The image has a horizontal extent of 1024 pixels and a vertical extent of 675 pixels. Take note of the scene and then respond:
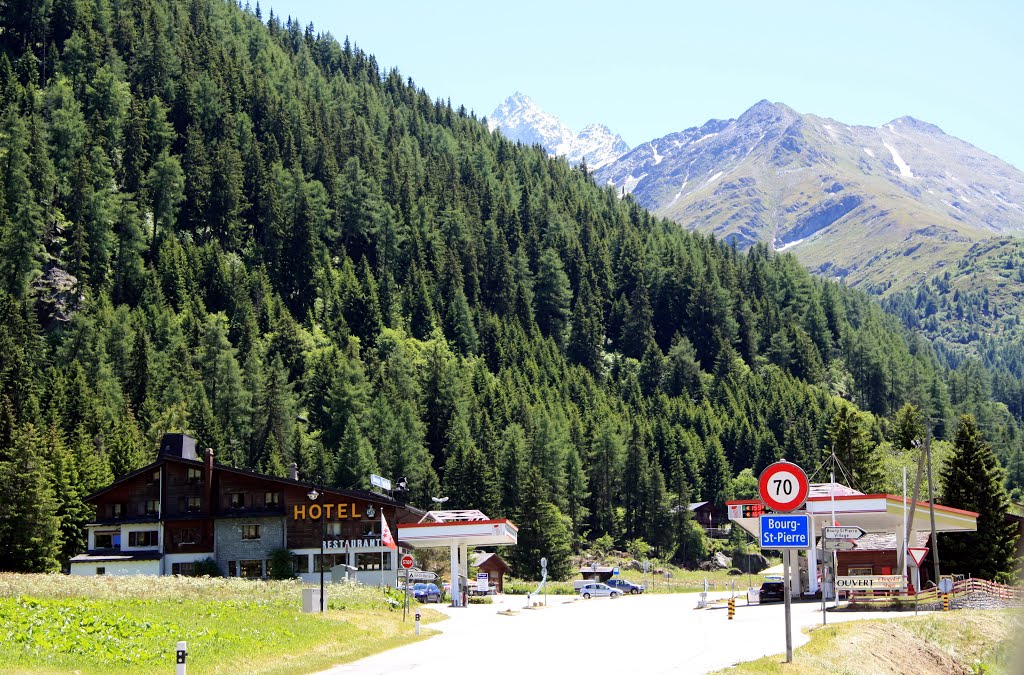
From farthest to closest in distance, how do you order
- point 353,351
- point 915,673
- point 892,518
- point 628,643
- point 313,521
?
point 353,351 < point 313,521 < point 892,518 < point 628,643 < point 915,673

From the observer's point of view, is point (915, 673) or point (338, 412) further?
point (338, 412)

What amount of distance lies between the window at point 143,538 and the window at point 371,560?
49.3ft

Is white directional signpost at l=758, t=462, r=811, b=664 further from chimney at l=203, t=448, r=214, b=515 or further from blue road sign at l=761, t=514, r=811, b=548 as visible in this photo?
chimney at l=203, t=448, r=214, b=515

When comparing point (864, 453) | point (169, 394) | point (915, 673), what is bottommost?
point (915, 673)

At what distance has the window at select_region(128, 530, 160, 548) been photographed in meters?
90.7

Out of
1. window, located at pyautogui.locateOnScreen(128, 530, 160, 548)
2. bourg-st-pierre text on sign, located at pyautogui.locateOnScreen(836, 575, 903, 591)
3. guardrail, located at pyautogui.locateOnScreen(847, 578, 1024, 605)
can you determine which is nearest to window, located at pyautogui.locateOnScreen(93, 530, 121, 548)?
window, located at pyautogui.locateOnScreen(128, 530, 160, 548)

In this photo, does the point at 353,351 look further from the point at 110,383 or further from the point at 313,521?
the point at 313,521

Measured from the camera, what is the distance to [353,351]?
18700cm

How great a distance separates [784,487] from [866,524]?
182ft

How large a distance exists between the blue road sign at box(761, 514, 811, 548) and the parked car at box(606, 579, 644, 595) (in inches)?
2907

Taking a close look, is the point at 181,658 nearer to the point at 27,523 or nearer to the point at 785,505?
the point at 785,505

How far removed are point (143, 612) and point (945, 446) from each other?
132 m

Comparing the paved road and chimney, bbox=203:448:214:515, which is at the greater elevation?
chimney, bbox=203:448:214:515

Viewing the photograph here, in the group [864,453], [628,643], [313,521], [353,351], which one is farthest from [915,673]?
[353,351]
